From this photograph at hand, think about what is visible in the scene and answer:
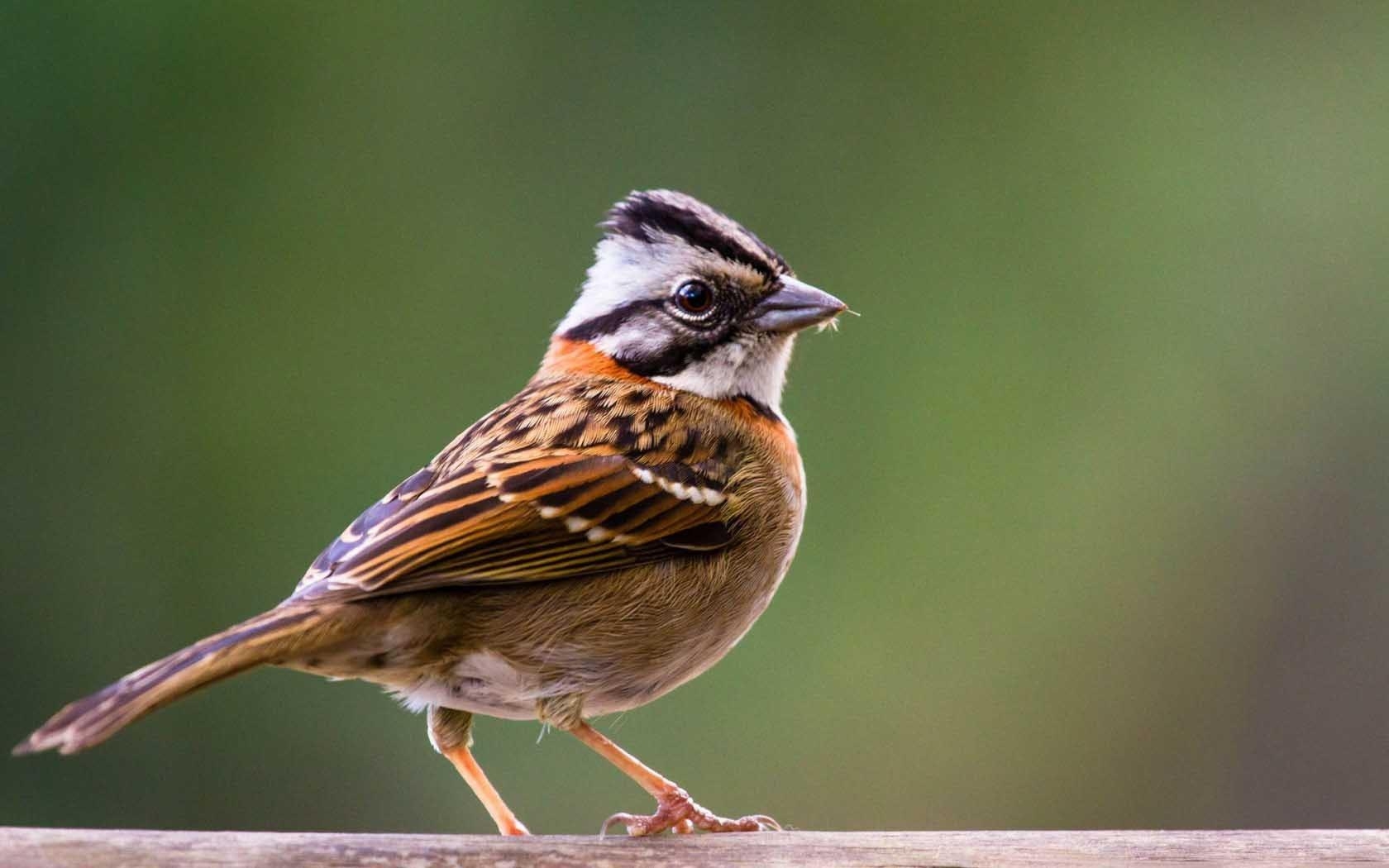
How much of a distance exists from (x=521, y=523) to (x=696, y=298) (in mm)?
890

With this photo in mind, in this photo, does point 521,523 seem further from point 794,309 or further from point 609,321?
point 794,309

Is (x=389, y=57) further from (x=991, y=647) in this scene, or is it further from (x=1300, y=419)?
(x=1300, y=419)

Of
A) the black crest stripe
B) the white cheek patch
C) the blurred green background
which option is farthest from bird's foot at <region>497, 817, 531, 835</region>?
the blurred green background

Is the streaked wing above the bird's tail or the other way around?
above

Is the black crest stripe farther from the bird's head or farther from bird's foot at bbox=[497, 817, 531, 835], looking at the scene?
bird's foot at bbox=[497, 817, 531, 835]

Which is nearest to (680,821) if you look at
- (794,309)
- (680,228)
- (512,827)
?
(512,827)

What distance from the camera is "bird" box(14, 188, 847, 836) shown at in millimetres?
3621

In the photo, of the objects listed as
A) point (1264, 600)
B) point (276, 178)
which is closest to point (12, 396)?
point (276, 178)

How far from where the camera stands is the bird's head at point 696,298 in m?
4.41

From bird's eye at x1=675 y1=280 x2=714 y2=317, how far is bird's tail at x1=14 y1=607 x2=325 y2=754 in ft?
4.59

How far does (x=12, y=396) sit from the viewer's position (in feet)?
21.2

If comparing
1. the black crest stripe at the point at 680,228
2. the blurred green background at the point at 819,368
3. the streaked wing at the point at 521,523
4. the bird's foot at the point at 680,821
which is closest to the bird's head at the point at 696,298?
the black crest stripe at the point at 680,228

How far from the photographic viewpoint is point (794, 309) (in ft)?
14.5

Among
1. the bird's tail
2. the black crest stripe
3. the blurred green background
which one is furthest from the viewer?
the blurred green background
